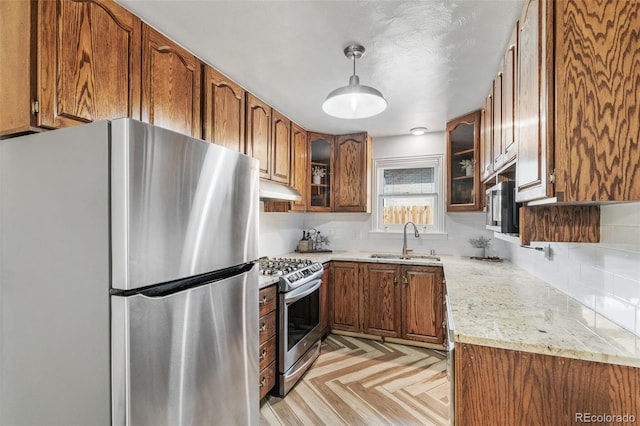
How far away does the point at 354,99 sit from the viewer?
5.56 ft

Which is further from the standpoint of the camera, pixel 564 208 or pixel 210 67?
pixel 210 67

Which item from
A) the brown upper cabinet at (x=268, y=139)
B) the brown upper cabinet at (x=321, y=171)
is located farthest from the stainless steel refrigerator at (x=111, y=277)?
the brown upper cabinet at (x=321, y=171)

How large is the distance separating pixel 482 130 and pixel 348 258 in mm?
1789

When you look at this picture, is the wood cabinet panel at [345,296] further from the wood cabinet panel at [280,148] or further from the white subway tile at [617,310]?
the white subway tile at [617,310]

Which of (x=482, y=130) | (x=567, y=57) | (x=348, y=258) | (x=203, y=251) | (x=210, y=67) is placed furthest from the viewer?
(x=348, y=258)

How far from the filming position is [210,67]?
198 cm

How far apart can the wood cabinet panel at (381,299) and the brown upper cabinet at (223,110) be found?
1.84 metres

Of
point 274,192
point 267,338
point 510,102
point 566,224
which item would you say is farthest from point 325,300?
point 510,102

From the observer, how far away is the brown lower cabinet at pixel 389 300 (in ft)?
9.61

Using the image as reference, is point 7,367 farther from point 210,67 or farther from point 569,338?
point 569,338

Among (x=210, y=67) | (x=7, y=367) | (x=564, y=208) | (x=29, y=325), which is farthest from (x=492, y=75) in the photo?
(x=7, y=367)

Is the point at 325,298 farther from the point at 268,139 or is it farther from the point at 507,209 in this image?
the point at 507,209

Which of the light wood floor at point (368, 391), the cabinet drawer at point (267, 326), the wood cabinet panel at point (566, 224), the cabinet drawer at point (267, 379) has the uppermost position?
the wood cabinet panel at point (566, 224)

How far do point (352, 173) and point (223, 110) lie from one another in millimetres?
1838
